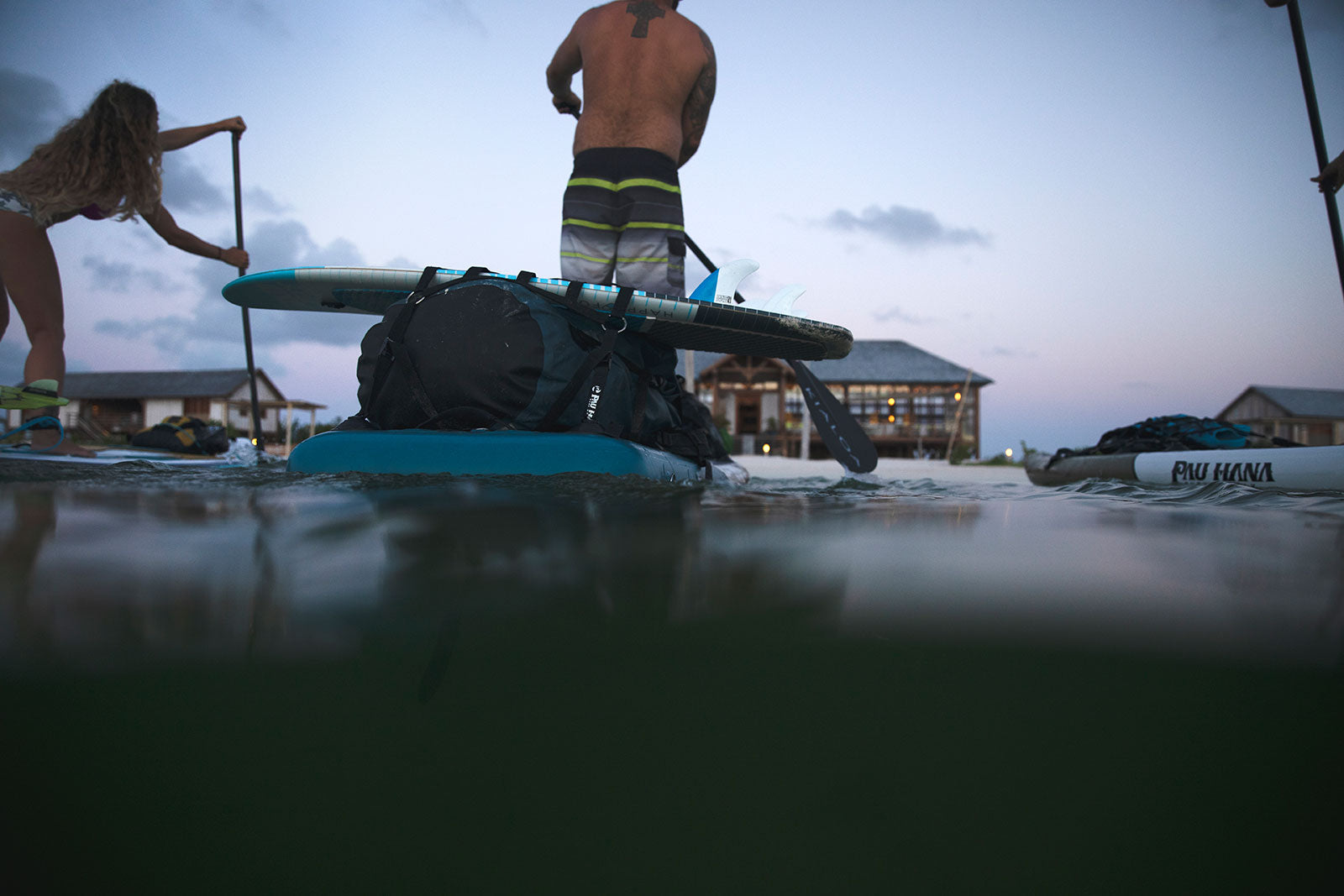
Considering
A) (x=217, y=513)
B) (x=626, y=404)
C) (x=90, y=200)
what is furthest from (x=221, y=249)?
(x=217, y=513)

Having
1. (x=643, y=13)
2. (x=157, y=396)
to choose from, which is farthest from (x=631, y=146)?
(x=157, y=396)

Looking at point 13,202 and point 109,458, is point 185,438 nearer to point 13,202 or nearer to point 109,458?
point 109,458

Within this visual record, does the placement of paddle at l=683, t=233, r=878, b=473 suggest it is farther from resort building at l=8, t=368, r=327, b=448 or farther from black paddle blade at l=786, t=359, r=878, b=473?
resort building at l=8, t=368, r=327, b=448

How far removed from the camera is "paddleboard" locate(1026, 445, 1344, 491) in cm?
252

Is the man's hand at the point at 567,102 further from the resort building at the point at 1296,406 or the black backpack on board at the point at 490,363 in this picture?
the resort building at the point at 1296,406

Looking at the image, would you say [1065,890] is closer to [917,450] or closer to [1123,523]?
[1123,523]

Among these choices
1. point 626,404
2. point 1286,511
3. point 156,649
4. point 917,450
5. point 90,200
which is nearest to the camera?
point 156,649

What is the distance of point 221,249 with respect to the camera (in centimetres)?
437

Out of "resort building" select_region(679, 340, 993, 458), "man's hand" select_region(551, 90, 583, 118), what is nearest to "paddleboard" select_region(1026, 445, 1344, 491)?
"man's hand" select_region(551, 90, 583, 118)

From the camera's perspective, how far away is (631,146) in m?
3.68

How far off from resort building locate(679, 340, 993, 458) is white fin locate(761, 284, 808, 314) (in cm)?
1831

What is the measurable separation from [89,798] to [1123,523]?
1503 mm

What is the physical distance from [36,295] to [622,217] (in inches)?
121

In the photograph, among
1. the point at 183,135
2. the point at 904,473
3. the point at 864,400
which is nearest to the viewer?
the point at 183,135
